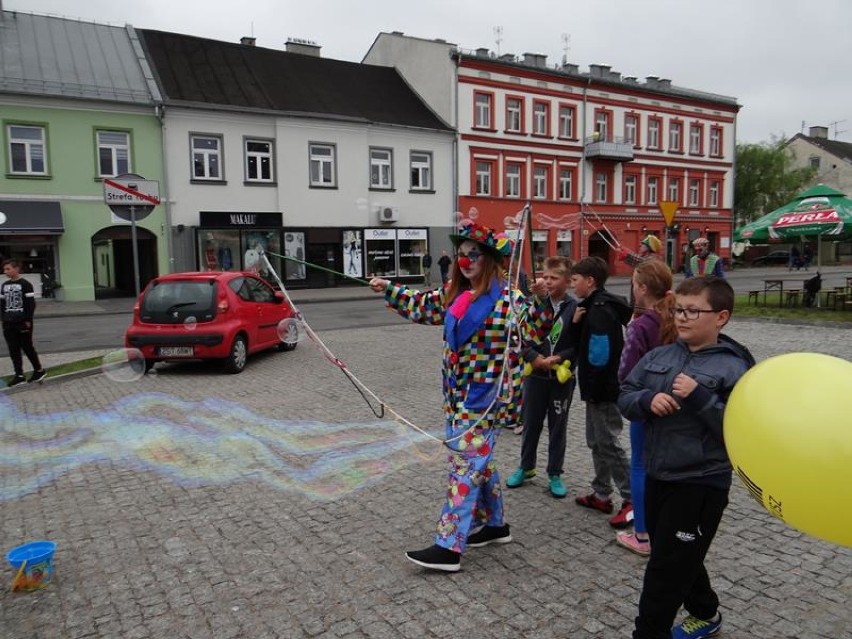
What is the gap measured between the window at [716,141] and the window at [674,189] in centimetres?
424

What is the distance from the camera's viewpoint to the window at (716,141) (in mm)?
45312

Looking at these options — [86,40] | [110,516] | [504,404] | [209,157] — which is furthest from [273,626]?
[86,40]

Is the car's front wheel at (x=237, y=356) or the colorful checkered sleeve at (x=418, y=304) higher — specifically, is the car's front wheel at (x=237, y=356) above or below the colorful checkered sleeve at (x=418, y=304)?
below

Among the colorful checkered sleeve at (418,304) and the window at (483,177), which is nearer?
the colorful checkered sleeve at (418,304)

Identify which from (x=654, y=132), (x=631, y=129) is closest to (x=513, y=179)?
(x=631, y=129)

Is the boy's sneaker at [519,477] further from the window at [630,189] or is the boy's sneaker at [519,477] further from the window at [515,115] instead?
the window at [630,189]

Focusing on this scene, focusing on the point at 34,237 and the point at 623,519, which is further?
the point at 34,237

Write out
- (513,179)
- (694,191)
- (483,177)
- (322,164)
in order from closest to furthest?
1. (322,164)
2. (483,177)
3. (513,179)
4. (694,191)

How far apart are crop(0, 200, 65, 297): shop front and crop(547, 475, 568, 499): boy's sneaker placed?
77.6 feet

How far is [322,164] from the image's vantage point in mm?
29109

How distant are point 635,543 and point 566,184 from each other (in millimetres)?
36364

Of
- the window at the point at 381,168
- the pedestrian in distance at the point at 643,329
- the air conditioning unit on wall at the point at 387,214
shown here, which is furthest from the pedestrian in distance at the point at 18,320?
the window at the point at 381,168

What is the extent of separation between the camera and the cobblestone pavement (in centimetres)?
319

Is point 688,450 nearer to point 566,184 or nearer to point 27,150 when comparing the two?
point 27,150
